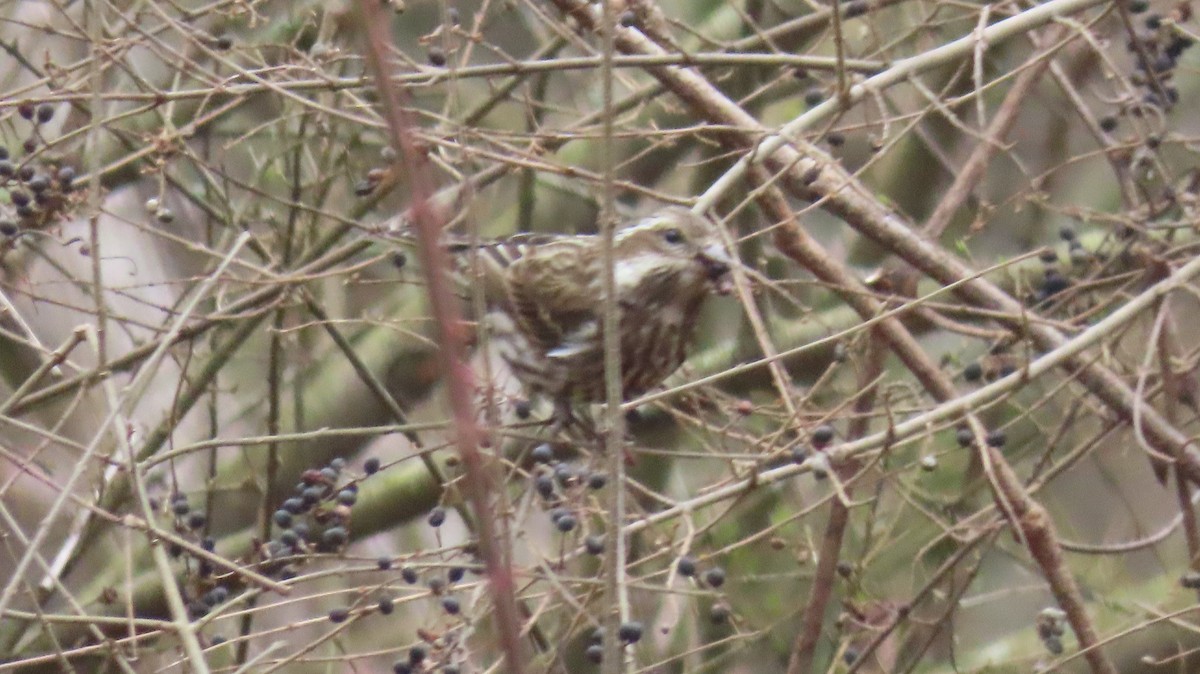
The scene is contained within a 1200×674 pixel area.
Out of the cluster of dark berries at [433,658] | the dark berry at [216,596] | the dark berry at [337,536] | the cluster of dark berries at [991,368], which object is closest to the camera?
the cluster of dark berries at [433,658]

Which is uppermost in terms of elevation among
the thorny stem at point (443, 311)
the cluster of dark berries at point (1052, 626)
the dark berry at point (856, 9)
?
the dark berry at point (856, 9)

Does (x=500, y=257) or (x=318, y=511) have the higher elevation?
(x=500, y=257)

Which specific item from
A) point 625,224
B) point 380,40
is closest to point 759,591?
point 625,224

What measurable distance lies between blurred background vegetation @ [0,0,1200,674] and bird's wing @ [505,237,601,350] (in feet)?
0.71

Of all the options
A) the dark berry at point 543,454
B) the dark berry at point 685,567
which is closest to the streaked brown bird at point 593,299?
the dark berry at point 543,454

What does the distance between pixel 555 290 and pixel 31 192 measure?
1373 mm

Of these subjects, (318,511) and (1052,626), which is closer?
(318,511)

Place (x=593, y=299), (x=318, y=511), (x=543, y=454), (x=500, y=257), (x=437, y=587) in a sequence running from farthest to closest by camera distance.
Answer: (x=500, y=257) → (x=593, y=299) → (x=318, y=511) → (x=543, y=454) → (x=437, y=587)

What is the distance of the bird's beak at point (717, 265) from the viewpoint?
3.66 meters

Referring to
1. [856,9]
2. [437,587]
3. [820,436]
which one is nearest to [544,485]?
[437,587]

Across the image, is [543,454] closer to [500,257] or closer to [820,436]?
[820,436]

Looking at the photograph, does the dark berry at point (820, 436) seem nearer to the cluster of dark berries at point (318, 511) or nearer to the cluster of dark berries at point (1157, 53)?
the cluster of dark berries at point (318, 511)

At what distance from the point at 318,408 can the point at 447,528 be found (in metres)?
1.39

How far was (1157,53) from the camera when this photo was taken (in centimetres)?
453
